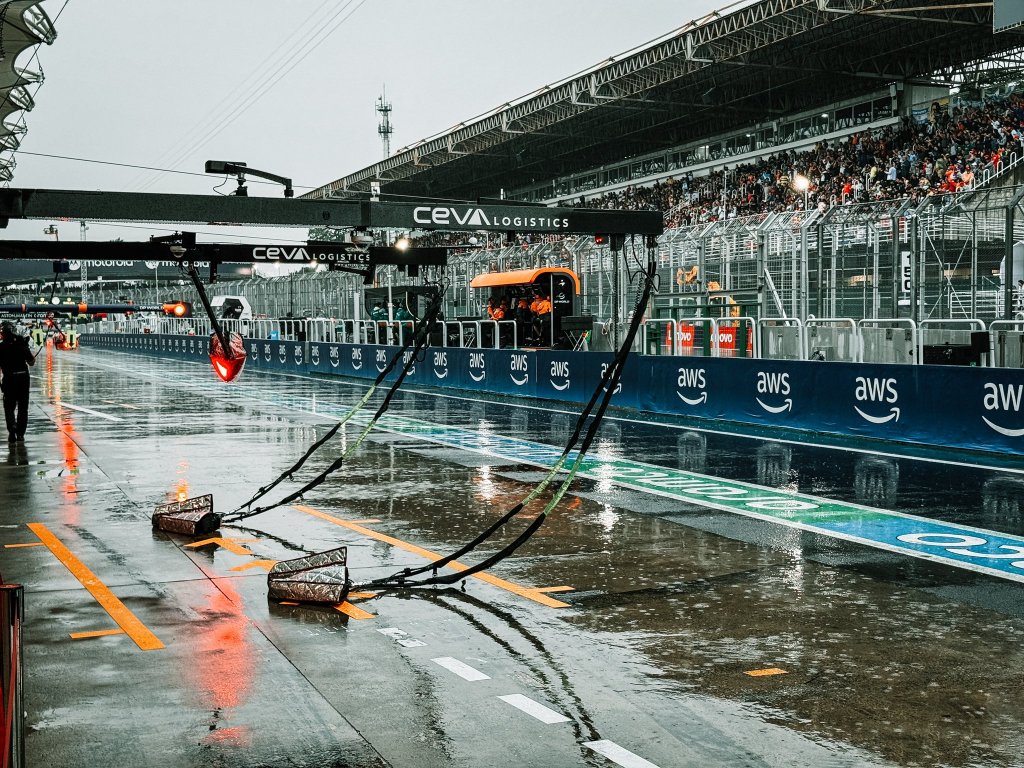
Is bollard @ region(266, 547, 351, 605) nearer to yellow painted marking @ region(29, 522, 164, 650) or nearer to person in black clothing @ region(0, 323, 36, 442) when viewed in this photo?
yellow painted marking @ region(29, 522, 164, 650)

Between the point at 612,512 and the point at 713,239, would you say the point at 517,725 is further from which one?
the point at 713,239

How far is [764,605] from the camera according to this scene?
25.0 ft

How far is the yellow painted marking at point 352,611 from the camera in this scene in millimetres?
7453

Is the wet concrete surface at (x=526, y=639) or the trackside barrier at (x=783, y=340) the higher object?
the trackside barrier at (x=783, y=340)

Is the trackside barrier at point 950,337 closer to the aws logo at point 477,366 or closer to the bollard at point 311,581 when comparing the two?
the aws logo at point 477,366

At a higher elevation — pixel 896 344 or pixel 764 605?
pixel 896 344

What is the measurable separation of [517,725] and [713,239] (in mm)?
22143

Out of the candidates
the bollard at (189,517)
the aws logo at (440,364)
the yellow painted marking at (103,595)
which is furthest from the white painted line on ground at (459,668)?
the aws logo at (440,364)

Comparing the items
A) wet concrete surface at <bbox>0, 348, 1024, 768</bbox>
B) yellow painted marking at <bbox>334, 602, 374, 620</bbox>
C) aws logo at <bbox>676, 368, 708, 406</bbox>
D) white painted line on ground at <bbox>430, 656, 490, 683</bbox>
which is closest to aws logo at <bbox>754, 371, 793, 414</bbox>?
aws logo at <bbox>676, 368, 708, 406</bbox>

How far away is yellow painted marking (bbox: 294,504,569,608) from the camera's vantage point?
7887 millimetres

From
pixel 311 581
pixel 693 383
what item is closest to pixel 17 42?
pixel 693 383

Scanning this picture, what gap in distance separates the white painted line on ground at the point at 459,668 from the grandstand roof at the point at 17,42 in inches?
1312

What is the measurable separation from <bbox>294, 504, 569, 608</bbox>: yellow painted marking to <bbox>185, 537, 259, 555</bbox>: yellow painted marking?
40.2 inches

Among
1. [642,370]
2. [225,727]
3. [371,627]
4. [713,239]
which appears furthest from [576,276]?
[225,727]
